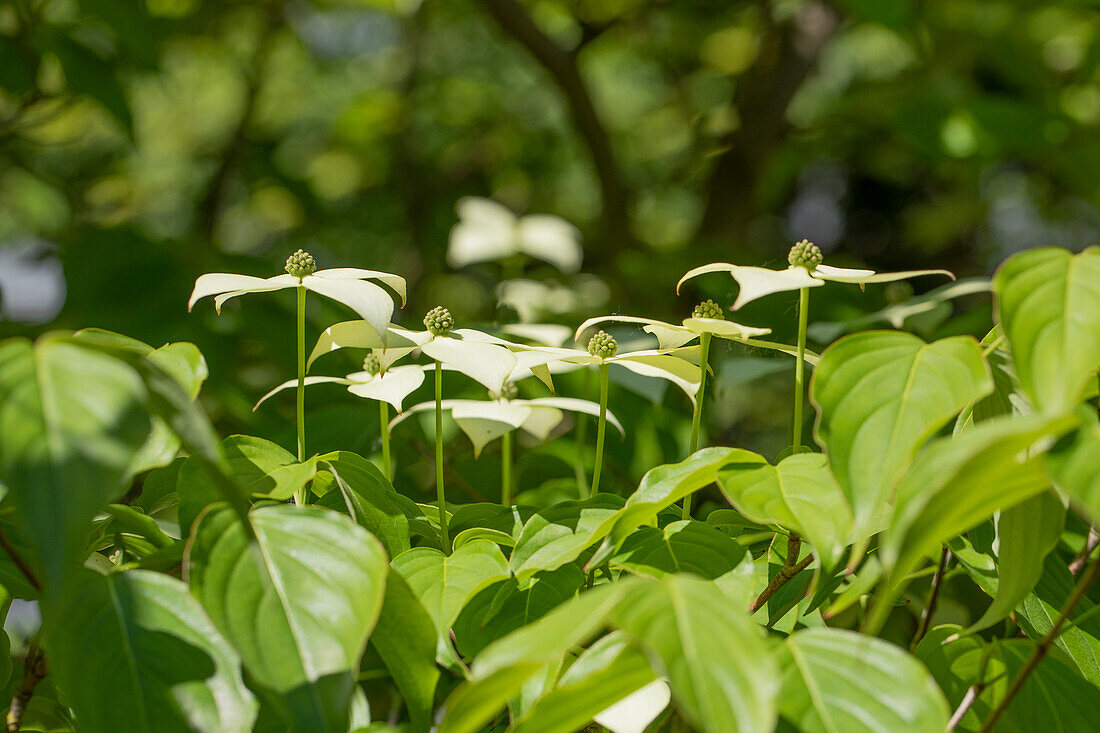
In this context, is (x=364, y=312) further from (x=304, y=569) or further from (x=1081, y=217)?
(x=1081, y=217)

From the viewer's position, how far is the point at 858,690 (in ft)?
0.77

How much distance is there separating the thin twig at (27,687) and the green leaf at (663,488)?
0.23 meters

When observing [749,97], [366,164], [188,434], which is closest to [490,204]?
[749,97]

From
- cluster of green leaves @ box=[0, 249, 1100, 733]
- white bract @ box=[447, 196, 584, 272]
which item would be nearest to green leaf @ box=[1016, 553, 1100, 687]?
cluster of green leaves @ box=[0, 249, 1100, 733]

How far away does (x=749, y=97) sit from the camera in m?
1.48

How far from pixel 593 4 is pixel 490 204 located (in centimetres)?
99

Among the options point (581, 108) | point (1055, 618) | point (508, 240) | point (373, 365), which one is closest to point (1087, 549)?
point (1055, 618)

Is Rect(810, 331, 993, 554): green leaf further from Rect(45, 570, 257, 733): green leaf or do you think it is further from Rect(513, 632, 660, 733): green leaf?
Rect(45, 570, 257, 733): green leaf

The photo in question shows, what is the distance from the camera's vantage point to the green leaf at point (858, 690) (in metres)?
0.23

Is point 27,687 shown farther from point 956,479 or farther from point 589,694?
point 956,479

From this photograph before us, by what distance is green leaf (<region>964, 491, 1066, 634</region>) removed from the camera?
0.89 ft

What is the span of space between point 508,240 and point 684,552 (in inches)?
32.7

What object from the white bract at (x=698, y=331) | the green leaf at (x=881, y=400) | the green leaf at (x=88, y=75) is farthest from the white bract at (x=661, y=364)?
the green leaf at (x=88, y=75)

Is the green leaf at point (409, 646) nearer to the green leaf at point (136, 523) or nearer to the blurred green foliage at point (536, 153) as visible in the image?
the green leaf at point (136, 523)
